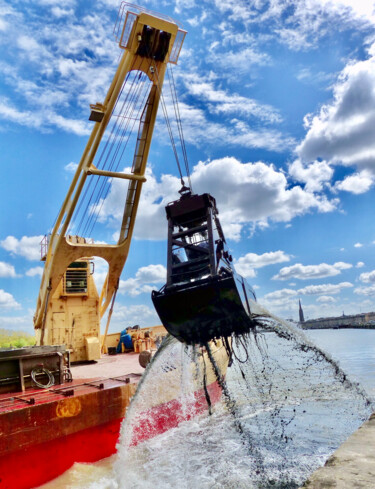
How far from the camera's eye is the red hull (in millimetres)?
7098

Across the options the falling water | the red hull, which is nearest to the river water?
the falling water

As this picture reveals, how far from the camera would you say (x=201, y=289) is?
691 cm

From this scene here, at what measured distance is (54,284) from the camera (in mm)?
13891

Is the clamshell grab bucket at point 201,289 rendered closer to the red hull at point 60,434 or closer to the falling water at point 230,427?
the falling water at point 230,427

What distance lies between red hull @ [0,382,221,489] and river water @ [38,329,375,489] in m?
0.30

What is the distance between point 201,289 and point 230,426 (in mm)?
7055

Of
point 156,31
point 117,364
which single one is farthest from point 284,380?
point 156,31

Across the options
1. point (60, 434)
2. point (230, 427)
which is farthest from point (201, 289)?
point (230, 427)

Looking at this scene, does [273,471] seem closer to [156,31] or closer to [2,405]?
[2,405]

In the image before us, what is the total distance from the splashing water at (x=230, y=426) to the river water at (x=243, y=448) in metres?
0.02

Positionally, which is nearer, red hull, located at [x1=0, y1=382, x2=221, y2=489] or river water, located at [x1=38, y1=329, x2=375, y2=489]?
red hull, located at [x1=0, y1=382, x2=221, y2=489]

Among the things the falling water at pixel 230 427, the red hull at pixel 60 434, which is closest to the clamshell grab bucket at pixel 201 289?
the falling water at pixel 230 427

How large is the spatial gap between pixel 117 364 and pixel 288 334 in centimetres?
894

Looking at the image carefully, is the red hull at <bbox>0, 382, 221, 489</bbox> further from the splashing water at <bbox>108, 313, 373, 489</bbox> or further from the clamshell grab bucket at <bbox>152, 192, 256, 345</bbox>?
the clamshell grab bucket at <bbox>152, 192, 256, 345</bbox>
